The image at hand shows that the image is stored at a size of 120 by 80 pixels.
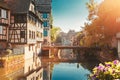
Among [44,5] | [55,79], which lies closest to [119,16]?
[55,79]

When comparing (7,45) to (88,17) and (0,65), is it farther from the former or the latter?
(88,17)

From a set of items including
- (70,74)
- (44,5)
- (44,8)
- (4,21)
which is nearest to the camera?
(70,74)

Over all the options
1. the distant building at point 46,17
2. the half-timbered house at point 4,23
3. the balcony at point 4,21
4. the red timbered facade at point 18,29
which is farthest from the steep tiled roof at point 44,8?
the balcony at point 4,21

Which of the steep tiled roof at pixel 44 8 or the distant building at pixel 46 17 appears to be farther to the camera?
the distant building at pixel 46 17

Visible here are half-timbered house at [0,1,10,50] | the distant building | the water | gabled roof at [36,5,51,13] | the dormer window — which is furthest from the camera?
the distant building

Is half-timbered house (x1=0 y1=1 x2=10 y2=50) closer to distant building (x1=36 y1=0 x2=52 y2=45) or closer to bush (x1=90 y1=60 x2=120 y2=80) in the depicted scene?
bush (x1=90 y1=60 x2=120 y2=80)

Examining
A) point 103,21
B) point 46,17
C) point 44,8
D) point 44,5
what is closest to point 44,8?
point 44,8

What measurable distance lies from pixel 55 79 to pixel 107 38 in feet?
78.1

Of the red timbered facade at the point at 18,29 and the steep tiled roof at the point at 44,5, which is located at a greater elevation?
the steep tiled roof at the point at 44,5

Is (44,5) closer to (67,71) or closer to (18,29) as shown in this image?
(18,29)

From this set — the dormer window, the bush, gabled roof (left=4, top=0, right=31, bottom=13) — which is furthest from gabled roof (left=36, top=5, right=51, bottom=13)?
the bush

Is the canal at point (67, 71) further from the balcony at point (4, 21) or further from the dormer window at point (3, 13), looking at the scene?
the dormer window at point (3, 13)

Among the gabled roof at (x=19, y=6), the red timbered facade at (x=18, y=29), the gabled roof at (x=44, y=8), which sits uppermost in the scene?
the gabled roof at (x=44, y=8)

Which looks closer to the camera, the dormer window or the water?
the water
